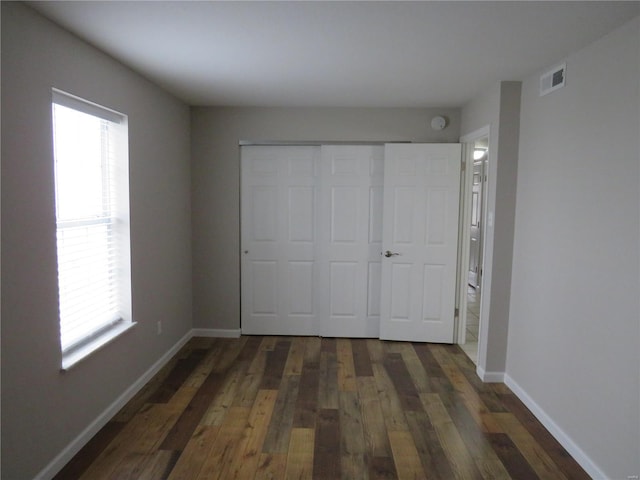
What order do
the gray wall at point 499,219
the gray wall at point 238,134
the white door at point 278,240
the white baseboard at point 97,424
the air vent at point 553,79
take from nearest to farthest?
the white baseboard at point 97,424 < the air vent at point 553,79 < the gray wall at point 499,219 < the gray wall at point 238,134 < the white door at point 278,240

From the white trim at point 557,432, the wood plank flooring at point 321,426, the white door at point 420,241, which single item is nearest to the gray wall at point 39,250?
the wood plank flooring at point 321,426

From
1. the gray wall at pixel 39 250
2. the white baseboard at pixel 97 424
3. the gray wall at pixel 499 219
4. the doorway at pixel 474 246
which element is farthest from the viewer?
the doorway at pixel 474 246

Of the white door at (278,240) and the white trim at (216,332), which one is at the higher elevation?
the white door at (278,240)

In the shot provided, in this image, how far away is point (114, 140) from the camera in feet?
Answer: 10.0

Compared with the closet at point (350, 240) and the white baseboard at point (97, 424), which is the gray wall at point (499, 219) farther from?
the white baseboard at point (97, 424)

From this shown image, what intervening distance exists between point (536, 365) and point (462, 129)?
2.39m

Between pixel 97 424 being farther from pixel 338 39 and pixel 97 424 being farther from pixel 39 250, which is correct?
A: pixel 338 39

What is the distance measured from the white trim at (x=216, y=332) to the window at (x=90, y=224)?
5.03ft

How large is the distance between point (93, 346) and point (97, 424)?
49cm

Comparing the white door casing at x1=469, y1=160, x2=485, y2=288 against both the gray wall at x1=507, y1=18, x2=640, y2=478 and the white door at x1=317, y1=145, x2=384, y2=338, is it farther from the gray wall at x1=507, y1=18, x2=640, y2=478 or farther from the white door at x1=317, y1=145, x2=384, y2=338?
the gray wall at x1=507, y1=18, x2=640, y2=478

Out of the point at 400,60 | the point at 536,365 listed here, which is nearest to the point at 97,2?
the point at 400,60

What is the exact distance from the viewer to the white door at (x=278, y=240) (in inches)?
181

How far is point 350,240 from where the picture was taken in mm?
4605

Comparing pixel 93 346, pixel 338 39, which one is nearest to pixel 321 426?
pixel 93 346
